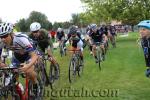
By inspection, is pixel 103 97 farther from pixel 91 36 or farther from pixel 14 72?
pixel 91 36

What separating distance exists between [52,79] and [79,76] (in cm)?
229

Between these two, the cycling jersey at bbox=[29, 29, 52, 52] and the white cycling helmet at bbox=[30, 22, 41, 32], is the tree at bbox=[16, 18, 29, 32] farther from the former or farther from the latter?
the white cycling helmet at bbox=[30, 22, 41, 32]

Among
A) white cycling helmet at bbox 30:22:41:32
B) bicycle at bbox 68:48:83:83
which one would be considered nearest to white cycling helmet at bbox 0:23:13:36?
white cycling helmet at bbox 30:22:41:32

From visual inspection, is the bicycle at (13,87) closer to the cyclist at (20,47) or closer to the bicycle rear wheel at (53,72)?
the cyclist at (20,47)

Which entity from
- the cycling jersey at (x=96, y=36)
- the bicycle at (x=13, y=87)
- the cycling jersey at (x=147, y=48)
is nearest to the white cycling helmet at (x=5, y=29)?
the bicycle at (x=13, y=87)

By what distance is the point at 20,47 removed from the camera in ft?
27.3

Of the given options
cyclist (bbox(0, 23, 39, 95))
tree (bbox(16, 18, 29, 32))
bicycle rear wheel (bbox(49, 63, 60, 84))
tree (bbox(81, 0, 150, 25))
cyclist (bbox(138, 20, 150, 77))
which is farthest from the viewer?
tree (bbox(16, 18, 29, 32))

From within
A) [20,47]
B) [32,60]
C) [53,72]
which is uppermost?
[20,47]

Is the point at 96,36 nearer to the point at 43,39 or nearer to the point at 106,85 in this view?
the point at 106,85

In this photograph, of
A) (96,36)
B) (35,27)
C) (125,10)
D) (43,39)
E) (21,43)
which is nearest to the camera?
(21,43)

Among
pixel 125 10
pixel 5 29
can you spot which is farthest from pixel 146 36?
pixel 125 10

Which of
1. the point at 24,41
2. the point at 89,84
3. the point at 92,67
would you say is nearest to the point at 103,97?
the point at 89,84

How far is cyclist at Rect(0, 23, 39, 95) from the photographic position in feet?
25.3

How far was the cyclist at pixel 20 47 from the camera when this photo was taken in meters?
7.73
